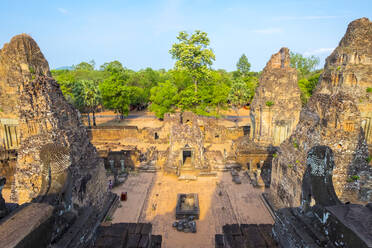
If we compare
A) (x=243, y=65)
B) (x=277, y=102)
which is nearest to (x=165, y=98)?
(x=277, y=102)

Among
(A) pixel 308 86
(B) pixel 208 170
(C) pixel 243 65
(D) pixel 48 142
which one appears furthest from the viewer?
(C) pixel 243 65

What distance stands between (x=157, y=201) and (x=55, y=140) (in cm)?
744

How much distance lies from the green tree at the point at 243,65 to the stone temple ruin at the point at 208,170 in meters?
41.4

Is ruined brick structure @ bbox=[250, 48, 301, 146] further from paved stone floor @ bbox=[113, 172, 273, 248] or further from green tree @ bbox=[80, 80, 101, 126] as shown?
green tree @ bbox=[80, 80, 101, 126]

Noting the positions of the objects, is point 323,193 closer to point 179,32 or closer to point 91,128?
point 179,32

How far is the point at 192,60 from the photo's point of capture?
25.4 meters

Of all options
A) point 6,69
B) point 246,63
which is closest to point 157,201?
point 6,69

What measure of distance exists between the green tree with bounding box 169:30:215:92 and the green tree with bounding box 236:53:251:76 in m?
40.3

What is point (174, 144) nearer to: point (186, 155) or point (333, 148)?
point (186, 155)

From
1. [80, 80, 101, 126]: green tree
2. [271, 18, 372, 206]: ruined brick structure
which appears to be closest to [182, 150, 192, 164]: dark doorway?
[271, 18, 372, 206]: ruined brick structure

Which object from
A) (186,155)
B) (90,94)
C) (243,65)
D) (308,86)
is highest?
(243,65)

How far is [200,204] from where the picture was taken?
43.9 ft

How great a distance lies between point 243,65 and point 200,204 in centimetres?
5708

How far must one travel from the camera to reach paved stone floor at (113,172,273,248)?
10.9 meters
